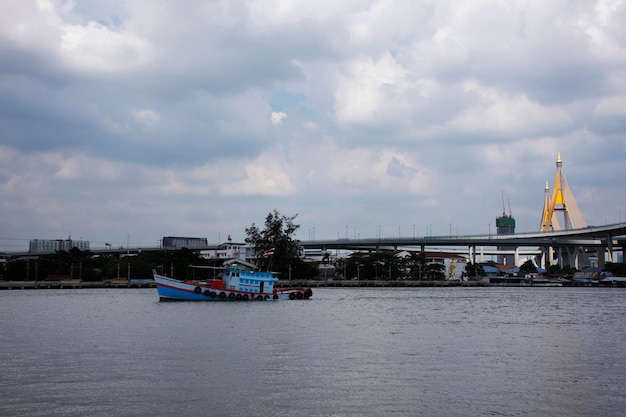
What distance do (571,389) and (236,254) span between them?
172349 mm

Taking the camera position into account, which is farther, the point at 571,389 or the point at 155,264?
the point at 155,264

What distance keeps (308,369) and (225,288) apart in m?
43.8

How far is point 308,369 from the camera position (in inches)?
916

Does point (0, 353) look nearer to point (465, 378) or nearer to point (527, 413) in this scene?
point (465, 378)

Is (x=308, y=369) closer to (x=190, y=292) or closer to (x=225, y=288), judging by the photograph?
(x=190, y=292)

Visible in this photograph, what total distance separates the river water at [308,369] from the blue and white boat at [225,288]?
22.8m

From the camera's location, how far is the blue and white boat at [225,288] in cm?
6481

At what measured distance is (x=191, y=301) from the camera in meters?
64.8

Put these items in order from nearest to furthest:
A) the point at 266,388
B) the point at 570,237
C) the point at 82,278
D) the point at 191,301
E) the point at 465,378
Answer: the point at 266,388
the point at 465,378
the point at 191,301
the point at 82,278
the point at 570,237

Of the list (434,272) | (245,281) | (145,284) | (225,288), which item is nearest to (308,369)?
(225,288)

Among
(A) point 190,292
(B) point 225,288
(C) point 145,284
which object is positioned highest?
(B) point 225,288

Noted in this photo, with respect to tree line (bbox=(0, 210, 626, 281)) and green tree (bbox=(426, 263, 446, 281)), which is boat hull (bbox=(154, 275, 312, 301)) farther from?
green tree (bbox=(426, 263, 446, 281))

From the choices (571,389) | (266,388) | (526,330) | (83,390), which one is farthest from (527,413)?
(526,330)

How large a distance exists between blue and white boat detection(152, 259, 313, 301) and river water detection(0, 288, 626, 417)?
22.8 metres
